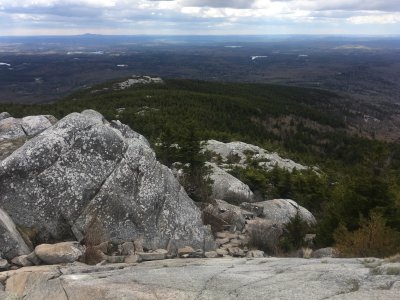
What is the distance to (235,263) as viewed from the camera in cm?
1248

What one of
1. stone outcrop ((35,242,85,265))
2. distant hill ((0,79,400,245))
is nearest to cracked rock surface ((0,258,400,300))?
stone outcrop ((35,242,85,265))

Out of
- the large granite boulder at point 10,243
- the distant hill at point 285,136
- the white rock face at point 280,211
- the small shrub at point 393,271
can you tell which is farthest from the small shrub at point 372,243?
the large granite boulder at point 10,243

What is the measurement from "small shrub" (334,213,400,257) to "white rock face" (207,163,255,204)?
12.8m

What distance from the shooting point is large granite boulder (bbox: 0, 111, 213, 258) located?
48.4 feet

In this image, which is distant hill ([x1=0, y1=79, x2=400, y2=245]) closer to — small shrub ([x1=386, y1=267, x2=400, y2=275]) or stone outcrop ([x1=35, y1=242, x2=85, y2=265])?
small shrub ([x1=386, y1=267, x2=400, y2=275])

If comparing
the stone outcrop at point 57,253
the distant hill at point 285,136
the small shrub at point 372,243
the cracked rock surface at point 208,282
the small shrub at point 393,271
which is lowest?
the distant hill at point 285,136

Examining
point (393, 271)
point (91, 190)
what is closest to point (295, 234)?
point (91, 190)

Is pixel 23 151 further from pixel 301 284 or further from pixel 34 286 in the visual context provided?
pixel 301 284

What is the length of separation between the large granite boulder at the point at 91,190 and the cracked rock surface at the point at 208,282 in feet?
11.1

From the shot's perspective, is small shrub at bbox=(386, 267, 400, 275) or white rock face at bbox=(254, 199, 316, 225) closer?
small shrub at bbox=(386, 267, 400, 275)

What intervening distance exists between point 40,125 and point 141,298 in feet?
59.1

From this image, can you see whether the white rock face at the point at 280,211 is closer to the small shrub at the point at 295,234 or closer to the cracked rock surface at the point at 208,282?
the small shrub at the point at 295,234

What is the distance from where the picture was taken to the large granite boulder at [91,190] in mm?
14758

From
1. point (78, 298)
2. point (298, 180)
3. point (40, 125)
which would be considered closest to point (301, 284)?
point (78, 298)
